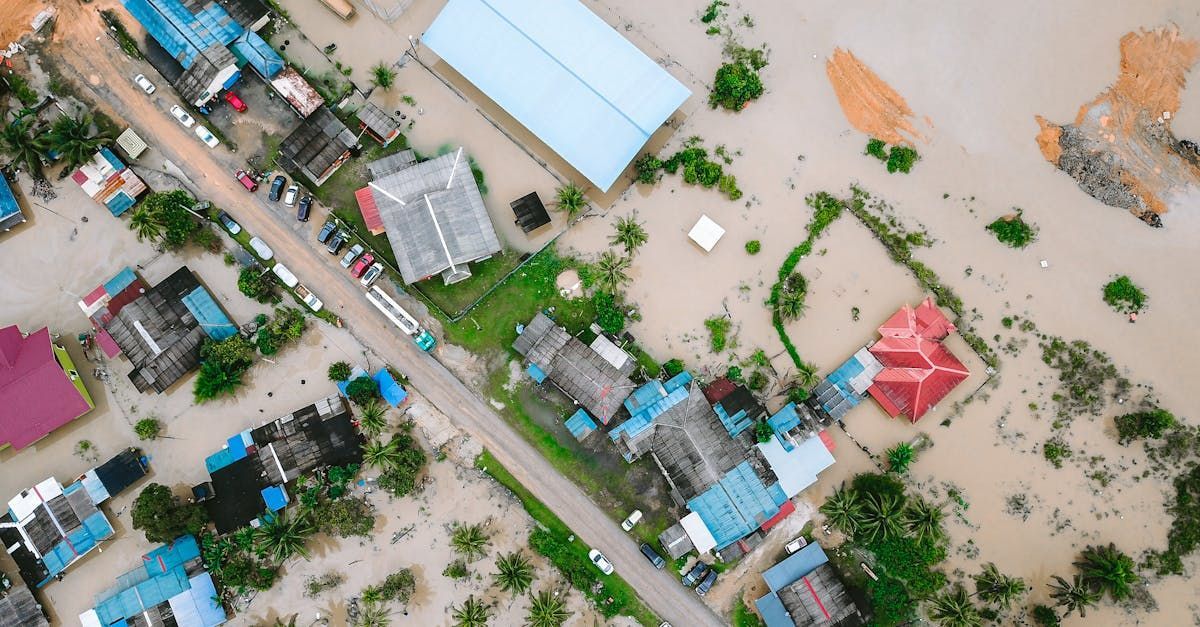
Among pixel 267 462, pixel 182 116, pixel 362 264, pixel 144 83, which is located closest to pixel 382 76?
pixel 362 264

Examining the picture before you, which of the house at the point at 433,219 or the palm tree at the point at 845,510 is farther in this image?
the house at the point at 433,219

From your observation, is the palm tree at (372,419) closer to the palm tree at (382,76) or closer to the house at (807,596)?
the palm tree at (382,76)

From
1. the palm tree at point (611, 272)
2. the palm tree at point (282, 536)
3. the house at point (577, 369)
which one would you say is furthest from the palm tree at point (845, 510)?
the palm tree at point (282, 536)

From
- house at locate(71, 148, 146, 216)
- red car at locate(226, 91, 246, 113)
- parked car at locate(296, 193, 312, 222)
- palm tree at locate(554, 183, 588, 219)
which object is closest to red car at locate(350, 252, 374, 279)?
parked car at locate(296, 193, 312, 222)

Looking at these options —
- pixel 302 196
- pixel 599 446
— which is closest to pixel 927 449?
pixel 599 446

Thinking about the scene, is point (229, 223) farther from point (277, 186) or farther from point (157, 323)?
point (157, 323)

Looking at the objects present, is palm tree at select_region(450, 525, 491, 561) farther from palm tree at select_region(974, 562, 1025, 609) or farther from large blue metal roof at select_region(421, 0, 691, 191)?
palm tree at select_region(974, 562, 1025, 609)

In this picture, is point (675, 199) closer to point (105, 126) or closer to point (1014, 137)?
point (1014, 137)
